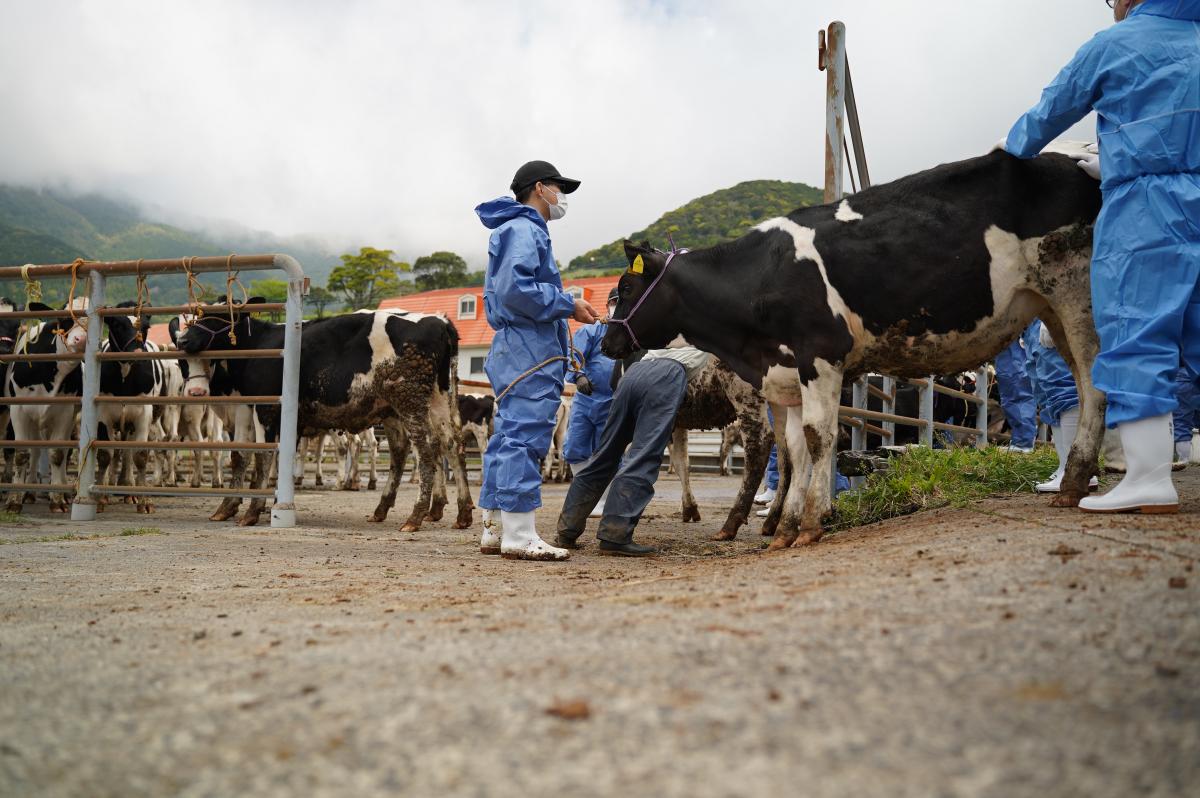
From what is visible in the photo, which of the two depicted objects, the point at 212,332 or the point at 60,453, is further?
the point at 60,453

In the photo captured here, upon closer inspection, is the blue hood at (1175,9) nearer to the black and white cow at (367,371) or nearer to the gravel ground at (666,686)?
the gravel ground at (666,686)

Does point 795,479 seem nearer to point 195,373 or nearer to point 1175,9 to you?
point 1175,9

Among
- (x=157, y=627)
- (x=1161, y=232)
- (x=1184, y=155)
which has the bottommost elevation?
(x=157, y=627)

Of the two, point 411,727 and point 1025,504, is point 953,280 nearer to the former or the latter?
point 1025,504

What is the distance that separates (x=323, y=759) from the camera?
4.37 ft

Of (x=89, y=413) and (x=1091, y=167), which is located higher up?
(x=1091, y=167)

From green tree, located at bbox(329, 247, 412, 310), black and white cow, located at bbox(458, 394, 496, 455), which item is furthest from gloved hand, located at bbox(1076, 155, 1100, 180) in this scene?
green tree, located at bbox(329, 247, 412, 310)

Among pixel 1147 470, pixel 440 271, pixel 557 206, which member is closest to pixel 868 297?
pixel 1147 470

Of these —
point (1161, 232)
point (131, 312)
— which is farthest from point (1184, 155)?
point (131, 312)

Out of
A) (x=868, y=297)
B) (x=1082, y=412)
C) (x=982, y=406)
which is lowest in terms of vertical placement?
(x=1082, y=412)

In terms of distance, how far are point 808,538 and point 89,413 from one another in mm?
6465

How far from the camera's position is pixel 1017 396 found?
11352 mm

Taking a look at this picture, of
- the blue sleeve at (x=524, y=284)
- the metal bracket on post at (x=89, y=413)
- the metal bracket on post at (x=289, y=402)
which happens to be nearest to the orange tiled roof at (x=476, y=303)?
the metal bracket on post at (x=89, y=413)

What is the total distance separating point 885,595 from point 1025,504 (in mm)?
2517
